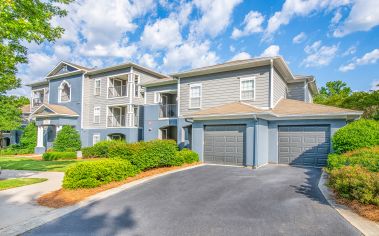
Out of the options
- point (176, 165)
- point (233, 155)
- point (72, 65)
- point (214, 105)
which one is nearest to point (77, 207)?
point (176, 165)

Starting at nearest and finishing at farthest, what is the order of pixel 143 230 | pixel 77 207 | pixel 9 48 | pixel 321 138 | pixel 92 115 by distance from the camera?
pixel 143 230
pixel 77 207
pixel 9 48
pixel 321 138
pixel 92 115

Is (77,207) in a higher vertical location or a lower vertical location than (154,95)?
lower

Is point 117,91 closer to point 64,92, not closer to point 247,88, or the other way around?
point 64,92

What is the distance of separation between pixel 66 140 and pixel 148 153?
48.4 feet

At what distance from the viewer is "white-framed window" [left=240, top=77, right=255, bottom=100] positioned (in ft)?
51.9

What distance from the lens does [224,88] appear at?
16.8 meters

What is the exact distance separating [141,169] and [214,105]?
7.68 meters

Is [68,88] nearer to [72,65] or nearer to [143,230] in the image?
[72,65]

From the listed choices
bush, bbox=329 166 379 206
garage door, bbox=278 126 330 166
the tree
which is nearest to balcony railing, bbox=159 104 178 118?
garage door, bbox=278 126 330 166

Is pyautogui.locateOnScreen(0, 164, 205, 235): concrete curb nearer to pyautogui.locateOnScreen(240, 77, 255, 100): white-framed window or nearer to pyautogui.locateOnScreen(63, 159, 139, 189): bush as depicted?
pyautogui.locateOnScreen(63, 159, 139, 189): bush

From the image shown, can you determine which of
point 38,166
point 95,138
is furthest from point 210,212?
point 95,138

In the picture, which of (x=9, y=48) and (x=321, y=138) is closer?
(x=9, y=48)

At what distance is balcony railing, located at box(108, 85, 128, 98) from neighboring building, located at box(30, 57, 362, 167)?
0.32 feet

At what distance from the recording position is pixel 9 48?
1059 centimetres
